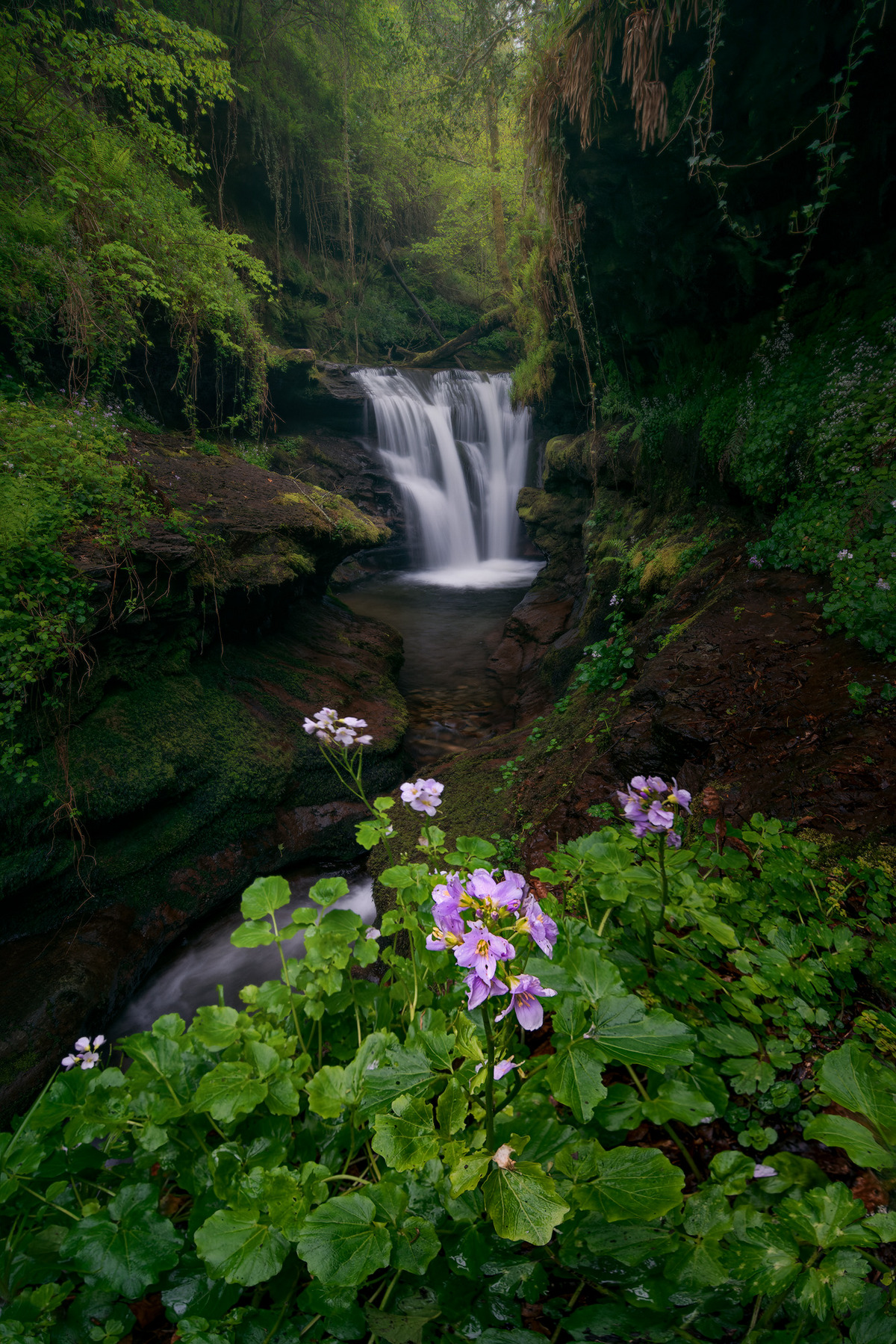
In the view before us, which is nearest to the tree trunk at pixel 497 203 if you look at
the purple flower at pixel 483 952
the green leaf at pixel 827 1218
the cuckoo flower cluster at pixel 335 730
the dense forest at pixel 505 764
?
the dense forest at pixel 505 764

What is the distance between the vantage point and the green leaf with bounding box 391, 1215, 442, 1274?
0.81m

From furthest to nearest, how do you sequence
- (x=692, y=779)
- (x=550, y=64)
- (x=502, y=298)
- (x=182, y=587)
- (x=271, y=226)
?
(x=502, y=298), (x=271, y=226), (x=182, y=587), (x=550, y=64), (x=692, y=779)

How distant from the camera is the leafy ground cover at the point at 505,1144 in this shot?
0.76 metres

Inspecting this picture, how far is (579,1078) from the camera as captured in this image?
32.9 inches

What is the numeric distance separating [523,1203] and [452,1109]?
205 millimetres

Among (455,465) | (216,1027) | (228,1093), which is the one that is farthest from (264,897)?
(455,465)

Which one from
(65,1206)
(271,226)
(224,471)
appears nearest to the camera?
(65,1206)

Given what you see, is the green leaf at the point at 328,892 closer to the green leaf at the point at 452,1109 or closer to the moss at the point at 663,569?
the green leaf at the point at 452,1109

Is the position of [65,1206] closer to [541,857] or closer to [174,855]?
[541,857]

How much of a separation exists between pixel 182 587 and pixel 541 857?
3977 mm

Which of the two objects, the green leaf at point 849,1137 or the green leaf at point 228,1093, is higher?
the green leaf at point 849,1137

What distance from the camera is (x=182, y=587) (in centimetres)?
489

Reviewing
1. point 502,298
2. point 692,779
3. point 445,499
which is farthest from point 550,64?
point 502,298

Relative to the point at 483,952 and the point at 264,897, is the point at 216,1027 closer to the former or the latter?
the point at 264,897
